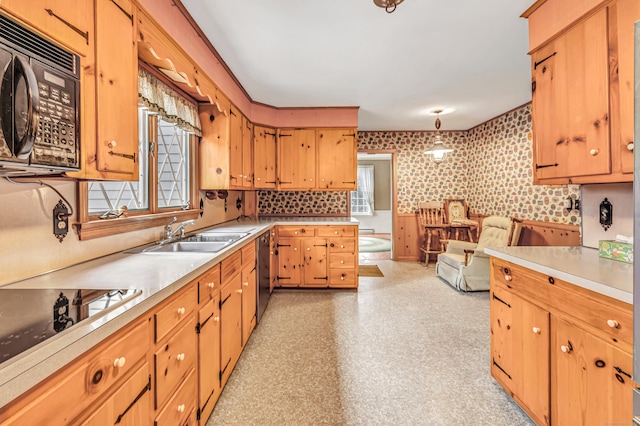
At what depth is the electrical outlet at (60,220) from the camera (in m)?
1.32

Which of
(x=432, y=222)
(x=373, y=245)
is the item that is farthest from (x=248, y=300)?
(x=373, y=245)

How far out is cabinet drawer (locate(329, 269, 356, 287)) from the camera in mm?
3807

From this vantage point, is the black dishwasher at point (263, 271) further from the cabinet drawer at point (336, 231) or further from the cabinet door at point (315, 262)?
the cabinet drawer at point (336, 231)

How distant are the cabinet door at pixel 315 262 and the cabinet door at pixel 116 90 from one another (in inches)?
100

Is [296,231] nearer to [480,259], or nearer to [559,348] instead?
[480,259]

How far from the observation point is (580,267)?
4.50ft

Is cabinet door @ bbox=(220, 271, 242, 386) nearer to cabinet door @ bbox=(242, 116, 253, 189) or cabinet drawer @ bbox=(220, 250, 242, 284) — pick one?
cabinet drawer @ bbox=(220, 250, 242, 284)

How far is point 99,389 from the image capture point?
0.79 metres

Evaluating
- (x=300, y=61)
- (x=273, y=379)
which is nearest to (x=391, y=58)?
(x=300, y=61)

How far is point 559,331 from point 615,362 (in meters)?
0.26

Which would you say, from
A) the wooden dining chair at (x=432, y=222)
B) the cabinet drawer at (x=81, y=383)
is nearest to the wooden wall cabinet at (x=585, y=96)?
the cabinet drawer at (x=81, y=383)

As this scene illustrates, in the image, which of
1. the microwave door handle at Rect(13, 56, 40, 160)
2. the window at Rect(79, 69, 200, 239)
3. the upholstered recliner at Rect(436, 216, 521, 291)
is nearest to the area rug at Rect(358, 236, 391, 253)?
the upholstered recliner at Rect(436, 216, 521, 291)

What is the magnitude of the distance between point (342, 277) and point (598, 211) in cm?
262

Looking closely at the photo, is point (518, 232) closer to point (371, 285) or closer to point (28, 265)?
point (371, 285)
